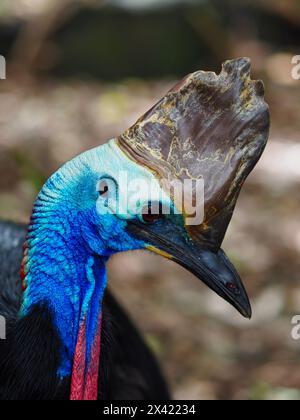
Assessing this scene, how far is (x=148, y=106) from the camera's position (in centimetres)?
600

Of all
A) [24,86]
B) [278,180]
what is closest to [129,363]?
[278,180]

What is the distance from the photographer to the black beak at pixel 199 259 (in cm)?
199

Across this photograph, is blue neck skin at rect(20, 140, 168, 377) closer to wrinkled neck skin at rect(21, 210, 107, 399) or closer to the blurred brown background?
wrinkled neck skin at rect(21, 210, 107, 399)

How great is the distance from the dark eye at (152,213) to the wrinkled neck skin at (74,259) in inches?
2.5

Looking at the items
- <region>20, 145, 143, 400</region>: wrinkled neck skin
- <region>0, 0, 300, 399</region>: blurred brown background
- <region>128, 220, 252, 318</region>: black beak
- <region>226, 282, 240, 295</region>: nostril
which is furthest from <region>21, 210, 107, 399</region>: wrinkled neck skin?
<region>0, 0, 300, 399</region>: blurred brown background

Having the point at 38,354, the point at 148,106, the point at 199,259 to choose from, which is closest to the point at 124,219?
the point at 199,259

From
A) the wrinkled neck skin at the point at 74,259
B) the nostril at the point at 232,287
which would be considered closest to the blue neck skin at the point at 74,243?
the wrinkled neck skin at the point at 74,259

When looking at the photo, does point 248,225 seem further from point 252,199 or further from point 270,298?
point 270,298

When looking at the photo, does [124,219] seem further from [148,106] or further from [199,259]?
[148,106]

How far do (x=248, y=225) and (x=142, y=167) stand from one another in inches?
116

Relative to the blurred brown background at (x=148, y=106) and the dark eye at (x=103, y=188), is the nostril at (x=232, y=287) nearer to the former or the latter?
the dark eye at (x=103, y=188)

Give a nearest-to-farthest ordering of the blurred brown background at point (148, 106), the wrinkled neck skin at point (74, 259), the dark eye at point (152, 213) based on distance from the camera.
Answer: the dark eye at point (152, 213)
the wrinkled neck skin at point (74, 259)
the blurred brown background at point (148, 106)

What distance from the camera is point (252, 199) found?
5.09 metres

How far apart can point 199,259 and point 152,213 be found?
15 cm
